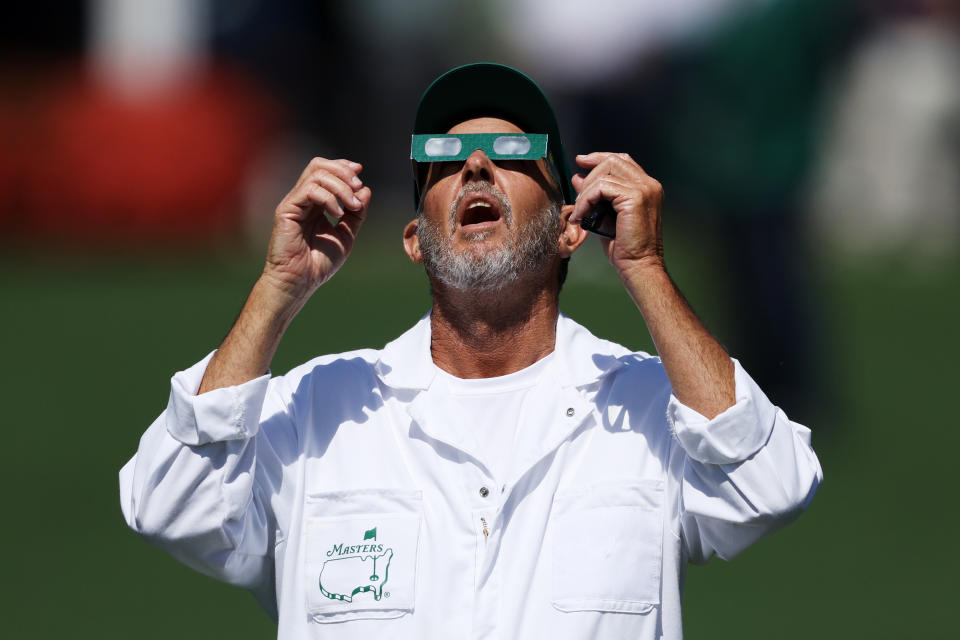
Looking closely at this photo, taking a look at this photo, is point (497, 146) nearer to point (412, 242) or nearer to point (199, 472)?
point (412, 242)

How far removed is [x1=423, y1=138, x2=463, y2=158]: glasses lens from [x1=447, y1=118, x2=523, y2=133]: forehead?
3.3 inches

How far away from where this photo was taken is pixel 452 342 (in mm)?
3918

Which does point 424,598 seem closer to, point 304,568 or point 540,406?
point 304,568

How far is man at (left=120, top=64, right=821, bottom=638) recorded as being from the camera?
336 centimetres

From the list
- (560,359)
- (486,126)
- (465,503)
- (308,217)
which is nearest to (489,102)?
(486,126)

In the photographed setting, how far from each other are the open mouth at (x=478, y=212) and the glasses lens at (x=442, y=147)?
15cm

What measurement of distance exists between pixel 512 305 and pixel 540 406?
1.06 feet

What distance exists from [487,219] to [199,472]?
105 cm

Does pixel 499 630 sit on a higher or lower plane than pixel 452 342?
lower

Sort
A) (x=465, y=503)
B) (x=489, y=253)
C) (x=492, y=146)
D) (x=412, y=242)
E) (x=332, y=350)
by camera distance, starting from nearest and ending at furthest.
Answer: (x=465, y=503), (x=489, y=253), (x=492, y=146), (x=412, y=242), (x=332, y=350)

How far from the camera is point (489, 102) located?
3977 millimetres

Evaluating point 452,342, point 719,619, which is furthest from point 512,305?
point 719,619

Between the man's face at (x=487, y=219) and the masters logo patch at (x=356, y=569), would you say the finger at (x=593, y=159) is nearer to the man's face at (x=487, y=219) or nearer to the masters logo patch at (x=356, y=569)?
the man's face at (x=487, y=219)

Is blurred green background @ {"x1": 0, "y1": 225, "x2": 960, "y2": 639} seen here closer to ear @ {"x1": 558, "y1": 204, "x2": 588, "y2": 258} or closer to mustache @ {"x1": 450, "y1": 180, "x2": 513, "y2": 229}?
ear @ {"x1": 558, "y1": 204, "x2": 588, "y2": 258}
